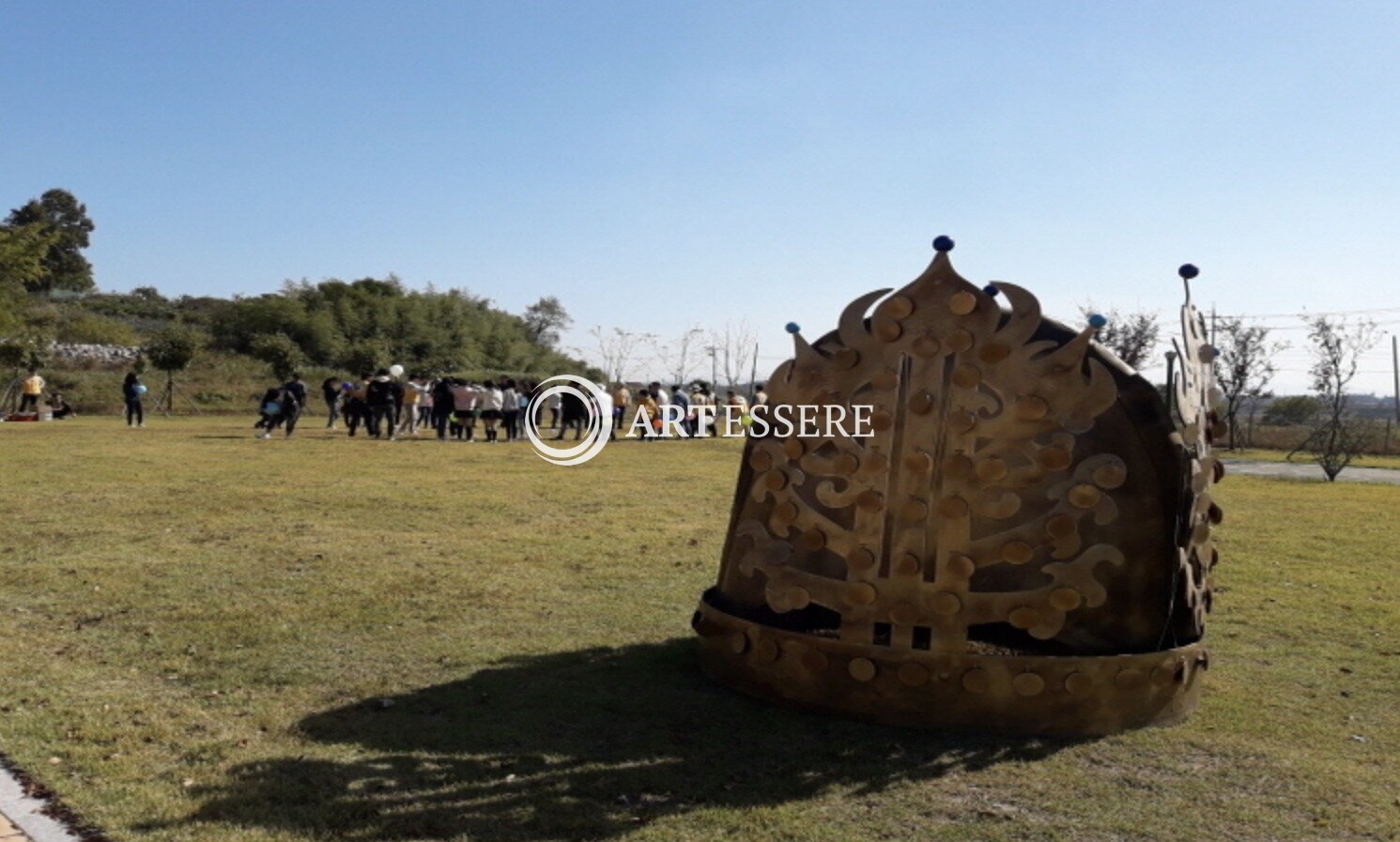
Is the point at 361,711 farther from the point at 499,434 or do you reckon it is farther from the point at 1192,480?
the point at 499,434

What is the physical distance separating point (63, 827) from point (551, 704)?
258 centimetres

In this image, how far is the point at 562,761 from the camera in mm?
5496

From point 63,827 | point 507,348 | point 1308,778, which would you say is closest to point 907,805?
point 1308,778

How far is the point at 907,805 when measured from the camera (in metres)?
4.98

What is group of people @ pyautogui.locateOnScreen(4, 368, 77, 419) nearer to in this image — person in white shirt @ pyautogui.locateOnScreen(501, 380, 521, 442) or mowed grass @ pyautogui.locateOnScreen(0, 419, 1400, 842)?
person in white shirt @ pyautogui.locateOnScreen(501, 380, 521, 442)

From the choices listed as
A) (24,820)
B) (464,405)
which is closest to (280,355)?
(464,405)

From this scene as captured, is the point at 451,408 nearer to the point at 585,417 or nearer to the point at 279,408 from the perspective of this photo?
the point at 585,417

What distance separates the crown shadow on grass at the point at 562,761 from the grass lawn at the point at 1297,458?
3142 centimetres

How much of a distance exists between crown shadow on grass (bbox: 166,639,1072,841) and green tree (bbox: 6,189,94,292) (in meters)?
76.5

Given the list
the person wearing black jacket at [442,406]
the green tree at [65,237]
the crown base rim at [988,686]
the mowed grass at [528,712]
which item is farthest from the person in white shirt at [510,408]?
the green tree at [65,237]

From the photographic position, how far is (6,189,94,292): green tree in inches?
2982

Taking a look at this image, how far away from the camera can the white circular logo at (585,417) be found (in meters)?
27.0

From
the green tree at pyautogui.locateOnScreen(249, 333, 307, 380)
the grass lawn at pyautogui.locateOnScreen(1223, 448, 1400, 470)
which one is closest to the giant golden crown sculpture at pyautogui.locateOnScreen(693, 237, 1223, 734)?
the grass lawn at pyautogui.locateOnScreen(1223, 448, 1400, 470)

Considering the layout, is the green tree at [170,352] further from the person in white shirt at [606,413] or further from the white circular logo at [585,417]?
the person in white shirt at [606,413]
